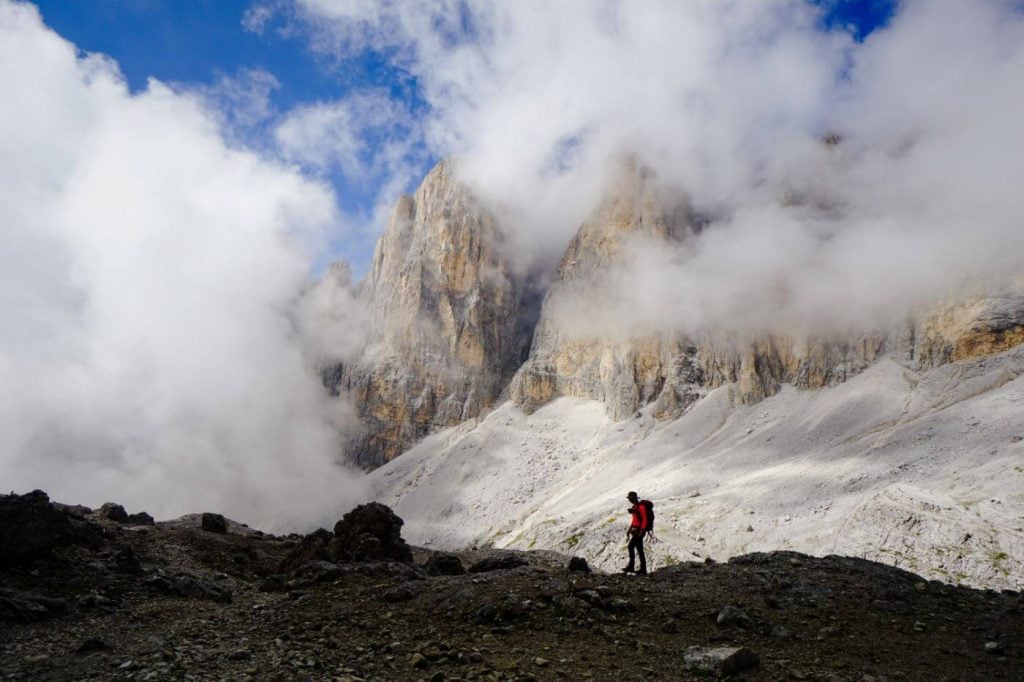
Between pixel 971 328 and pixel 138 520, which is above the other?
pixel 971 328

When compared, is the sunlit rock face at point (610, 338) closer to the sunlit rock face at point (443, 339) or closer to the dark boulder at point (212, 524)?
the sunlit rock face at point (443, 339)

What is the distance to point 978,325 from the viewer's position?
92938mm

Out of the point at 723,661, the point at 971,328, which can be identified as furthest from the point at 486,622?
the point at 971,328

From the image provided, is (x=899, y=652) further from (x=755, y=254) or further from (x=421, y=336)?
(x=421, y=336)

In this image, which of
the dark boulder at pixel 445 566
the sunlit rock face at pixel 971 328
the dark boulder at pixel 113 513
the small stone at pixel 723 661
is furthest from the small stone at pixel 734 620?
the sunlit rock face at pixel 971 328

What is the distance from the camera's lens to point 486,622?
43.4ft

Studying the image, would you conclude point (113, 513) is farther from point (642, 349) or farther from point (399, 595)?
point (642, 349)

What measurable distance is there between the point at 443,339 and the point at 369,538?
6374 inches

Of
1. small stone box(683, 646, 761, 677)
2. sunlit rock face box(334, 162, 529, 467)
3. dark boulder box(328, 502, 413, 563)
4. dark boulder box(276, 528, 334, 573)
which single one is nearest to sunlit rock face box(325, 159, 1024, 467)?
sunlit rock face box(334, 162, 529, 467)

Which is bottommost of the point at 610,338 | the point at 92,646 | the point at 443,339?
the point at 92,646

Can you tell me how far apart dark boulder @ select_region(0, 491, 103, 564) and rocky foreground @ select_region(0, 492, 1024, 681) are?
0.18 ft

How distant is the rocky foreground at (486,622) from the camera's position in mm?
11203

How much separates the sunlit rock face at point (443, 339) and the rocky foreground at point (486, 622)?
521 ft

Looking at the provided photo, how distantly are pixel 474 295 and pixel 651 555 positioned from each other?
138197mm
